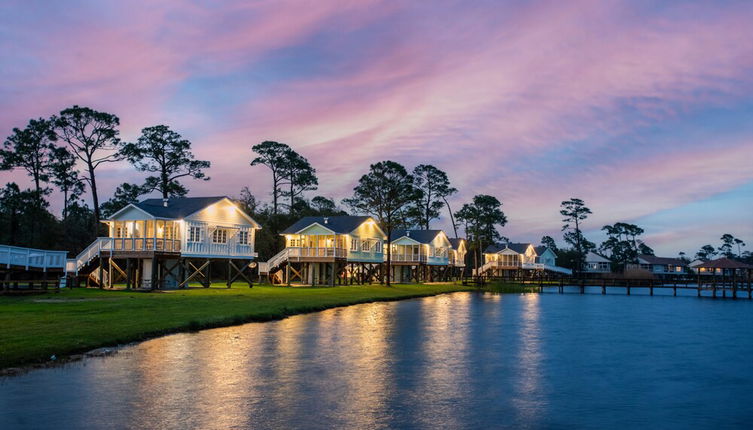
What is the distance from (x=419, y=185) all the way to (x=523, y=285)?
23.2 meters

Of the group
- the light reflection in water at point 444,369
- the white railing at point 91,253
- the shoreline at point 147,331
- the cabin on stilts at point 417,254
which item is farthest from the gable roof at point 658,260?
the white railing at point 91,253

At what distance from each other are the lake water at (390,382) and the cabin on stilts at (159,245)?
21.9m

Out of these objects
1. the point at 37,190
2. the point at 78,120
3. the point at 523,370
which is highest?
the point at 78,120

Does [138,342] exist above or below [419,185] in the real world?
below

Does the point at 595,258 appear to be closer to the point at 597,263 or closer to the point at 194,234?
the point at 597,263

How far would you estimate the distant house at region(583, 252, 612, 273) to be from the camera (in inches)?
5650

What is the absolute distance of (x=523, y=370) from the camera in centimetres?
2089

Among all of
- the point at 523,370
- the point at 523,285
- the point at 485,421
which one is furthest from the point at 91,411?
the point at 523,285

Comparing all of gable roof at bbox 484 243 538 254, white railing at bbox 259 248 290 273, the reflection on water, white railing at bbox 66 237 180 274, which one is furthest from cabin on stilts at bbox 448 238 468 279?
the reflection on water

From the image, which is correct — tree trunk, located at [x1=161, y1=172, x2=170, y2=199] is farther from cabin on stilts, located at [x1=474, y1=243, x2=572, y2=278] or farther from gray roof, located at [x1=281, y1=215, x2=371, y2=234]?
cabin on stilts, located at [x1=474, y1=243, x2=572, y2=278]

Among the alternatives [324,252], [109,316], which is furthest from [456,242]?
[109,316]

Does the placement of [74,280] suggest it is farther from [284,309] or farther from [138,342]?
[138,342]

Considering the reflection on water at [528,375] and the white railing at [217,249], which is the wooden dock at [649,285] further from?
the reflection on water at [528,375]

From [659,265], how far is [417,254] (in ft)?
284
